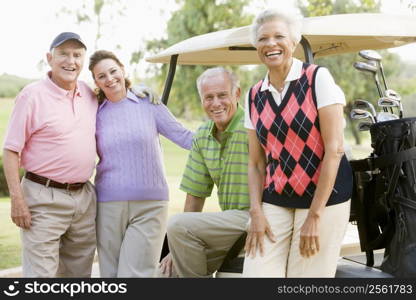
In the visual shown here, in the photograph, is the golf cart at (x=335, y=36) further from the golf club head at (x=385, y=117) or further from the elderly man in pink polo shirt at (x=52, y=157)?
the elderly man in pink polo shirt at (x=52, y=157)

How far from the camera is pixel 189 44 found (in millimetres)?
4207

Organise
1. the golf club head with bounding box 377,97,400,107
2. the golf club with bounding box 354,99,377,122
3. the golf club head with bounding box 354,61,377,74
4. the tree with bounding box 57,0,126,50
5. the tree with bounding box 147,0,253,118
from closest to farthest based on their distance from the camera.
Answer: the golf club head with bounding box 377,97,400,107 < the golf club with bounding box 354,99,377,122 < the golf club head with bounding box 354,61,377,74 < the tree with bounding box 57,0,126,50 < the tree with bounding box 147,0,253,118

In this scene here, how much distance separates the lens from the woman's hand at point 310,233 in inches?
108

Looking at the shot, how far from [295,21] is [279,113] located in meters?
0.41

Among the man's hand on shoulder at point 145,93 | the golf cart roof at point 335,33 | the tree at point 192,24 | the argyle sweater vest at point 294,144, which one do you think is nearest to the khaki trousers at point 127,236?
the man's hand on shoulder at point 145,93

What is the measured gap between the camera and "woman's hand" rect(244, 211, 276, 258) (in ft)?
9.39

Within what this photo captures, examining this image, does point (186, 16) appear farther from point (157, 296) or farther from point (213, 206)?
point (157, 296)

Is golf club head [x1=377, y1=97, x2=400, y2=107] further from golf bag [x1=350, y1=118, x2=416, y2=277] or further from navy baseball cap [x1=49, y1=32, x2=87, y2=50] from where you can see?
navy baseball cap [x1=49, y1=32, x2=87, y2=50]

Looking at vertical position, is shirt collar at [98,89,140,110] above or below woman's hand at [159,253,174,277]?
above

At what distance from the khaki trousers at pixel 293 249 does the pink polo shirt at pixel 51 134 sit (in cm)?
118

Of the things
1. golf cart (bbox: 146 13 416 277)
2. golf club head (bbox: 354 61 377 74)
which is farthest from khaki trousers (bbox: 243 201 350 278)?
golf club head (bbox: 354 61 377 74)

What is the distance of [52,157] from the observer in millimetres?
3537

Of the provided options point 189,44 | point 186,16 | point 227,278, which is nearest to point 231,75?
point 189,44

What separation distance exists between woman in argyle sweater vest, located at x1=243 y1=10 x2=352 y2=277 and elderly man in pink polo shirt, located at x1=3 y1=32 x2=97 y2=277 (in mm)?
1096
